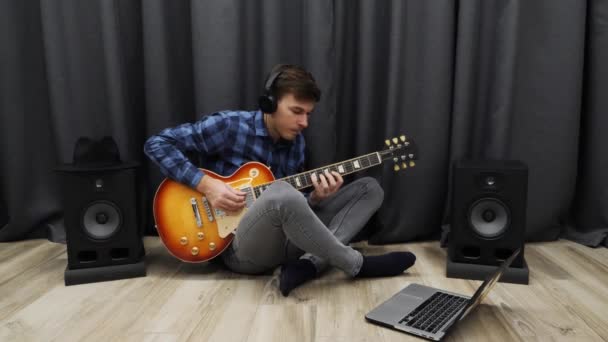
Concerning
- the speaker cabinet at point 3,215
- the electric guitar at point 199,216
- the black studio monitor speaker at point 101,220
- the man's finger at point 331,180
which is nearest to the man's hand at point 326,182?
the man's finger at point 331,180

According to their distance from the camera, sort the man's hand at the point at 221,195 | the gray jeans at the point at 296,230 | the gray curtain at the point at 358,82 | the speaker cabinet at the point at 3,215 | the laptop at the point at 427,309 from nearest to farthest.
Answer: the laptop at the point at 427,309
the gray jeans at the point at 296,230
the man's hand at the point at 221,195
the gray curtain at the point at 358,82
the speaker cabinet at the point at 3,215

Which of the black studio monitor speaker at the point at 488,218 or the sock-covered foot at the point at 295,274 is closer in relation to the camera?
the sock-covered foot at the point at 295,274

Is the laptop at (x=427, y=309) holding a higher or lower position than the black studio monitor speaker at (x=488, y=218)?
lower

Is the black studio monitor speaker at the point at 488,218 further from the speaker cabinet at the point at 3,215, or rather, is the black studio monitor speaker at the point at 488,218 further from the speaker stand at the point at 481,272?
the speaker cabinet at the point at 3,215

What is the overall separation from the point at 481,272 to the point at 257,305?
0.83 meters

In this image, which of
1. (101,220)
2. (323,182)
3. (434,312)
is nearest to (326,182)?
(323,182)

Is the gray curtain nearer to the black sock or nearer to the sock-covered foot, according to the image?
the black sock

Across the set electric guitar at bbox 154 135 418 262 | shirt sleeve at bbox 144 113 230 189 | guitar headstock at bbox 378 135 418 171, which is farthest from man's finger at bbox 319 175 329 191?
shirt sleeve at bbox 144 113 230 189

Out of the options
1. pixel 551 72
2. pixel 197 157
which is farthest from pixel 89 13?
pixel 551 72

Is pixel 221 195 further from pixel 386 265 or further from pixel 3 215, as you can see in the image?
pixel 3 215

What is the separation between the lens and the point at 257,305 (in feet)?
4.77

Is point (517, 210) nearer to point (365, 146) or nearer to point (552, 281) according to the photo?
point (552, 281)

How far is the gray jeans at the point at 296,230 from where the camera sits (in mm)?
1458

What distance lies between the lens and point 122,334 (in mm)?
1271
